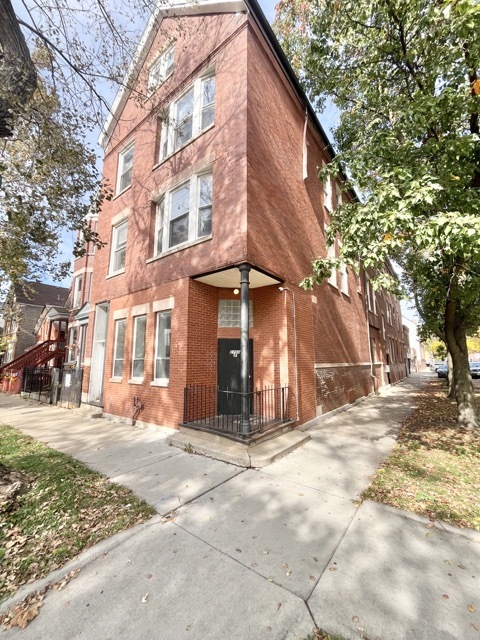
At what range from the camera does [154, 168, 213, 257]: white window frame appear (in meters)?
8.85

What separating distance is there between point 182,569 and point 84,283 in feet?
62.2

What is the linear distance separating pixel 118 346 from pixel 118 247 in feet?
14.3

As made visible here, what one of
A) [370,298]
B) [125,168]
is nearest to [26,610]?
[125,168]

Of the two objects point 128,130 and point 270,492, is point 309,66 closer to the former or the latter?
point 128,130

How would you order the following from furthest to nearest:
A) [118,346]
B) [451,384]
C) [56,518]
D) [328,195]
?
1. [451,384]
2. [328,195]
3. [118,346]
4. [56,518]

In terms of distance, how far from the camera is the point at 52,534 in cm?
372

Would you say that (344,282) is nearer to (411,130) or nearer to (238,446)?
(411,130)

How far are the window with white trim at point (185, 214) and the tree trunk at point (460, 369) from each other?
28.1 feet

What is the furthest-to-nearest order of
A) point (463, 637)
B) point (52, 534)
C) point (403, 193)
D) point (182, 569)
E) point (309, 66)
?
point (309, 66) → point (403, 193) → point (52, 534) → point (182, 569) → point (463, 637)

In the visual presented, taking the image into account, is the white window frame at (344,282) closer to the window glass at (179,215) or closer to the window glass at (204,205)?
the window glass at (204,205)

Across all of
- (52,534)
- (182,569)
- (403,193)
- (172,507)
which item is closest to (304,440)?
(172,507)

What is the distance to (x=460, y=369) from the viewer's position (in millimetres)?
9617

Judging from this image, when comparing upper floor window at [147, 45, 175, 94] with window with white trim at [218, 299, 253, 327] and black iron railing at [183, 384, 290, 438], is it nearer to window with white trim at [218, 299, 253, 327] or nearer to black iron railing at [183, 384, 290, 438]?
window with white trim at [218, 299, 253, 327]

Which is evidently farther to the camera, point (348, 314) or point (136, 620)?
point (348, 314)
